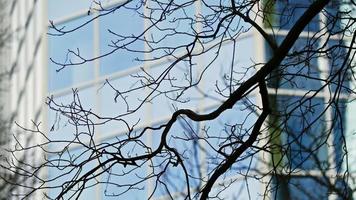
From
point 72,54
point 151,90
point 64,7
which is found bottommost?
point 151,90

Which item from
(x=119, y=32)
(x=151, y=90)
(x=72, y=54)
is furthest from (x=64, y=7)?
(x=151, y=90)

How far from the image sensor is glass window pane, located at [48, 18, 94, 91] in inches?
728

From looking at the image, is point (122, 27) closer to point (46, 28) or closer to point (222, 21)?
point (46, 28)

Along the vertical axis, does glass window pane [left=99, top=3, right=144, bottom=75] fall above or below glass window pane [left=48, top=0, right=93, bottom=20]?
below

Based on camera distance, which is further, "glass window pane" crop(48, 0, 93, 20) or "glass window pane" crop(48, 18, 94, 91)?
"glass window pane" crop(48, 0, 93, 20)

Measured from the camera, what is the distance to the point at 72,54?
1856cm

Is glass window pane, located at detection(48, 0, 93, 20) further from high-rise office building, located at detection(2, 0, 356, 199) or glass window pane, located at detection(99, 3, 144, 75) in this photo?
glass window pane, located at detection(99, 3, 144, 75)

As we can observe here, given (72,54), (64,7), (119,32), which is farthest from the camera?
(64,7)

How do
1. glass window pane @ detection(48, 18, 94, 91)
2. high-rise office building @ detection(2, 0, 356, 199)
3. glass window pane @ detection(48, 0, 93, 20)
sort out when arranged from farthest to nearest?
glass window pane @ detection(48, 0, 93, 20)
glass window pane @ detection(48, 18, 94, 91)
high-rise office building @ detection(2, 0, 356, 199)

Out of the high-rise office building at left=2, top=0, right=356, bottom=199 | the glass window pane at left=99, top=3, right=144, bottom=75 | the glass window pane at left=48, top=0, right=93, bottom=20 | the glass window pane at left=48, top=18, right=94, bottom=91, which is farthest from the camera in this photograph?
the glass window pane at left=48, top=0, right=93, bottom=20

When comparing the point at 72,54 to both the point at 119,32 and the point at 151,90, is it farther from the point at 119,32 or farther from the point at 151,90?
the point at 151,90

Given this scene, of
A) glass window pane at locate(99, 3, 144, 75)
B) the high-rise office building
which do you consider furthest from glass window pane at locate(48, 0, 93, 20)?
glass window pane at locate(99, 3, 144, 75)

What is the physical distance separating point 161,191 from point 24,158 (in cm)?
392

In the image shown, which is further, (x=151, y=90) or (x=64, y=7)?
(x=64, y=7)
